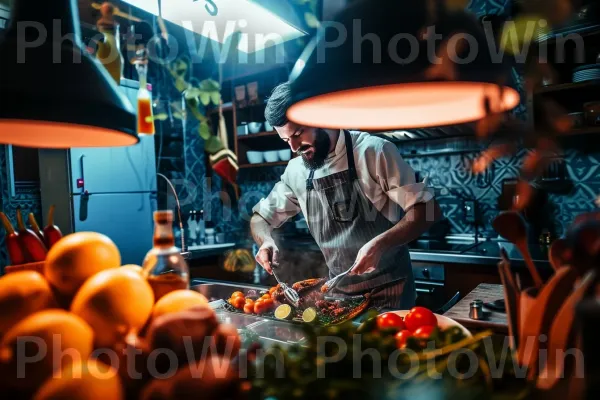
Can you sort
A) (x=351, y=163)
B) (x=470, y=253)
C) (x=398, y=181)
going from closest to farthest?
(x=398, y=181), (x=351, y=163), (x=470, y=253)

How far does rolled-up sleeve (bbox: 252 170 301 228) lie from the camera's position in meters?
2.51

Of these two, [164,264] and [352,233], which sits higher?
[164,264]

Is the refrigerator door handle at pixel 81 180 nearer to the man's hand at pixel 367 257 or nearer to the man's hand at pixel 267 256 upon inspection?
the man's hand at pixel 267 256

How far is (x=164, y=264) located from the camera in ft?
2.52

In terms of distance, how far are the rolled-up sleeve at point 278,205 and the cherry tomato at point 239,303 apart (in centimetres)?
87

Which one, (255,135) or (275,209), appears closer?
(275,209)

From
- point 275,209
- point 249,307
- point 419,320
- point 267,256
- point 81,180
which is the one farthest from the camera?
point 81,180

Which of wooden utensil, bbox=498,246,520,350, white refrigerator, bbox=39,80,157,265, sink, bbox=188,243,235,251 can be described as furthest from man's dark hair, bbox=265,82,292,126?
sink, bbox=188,243,235,251

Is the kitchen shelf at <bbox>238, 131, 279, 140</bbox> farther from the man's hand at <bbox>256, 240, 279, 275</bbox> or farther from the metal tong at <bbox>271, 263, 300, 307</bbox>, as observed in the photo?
the metal tong at <bbox>271, 263, 300, 307</bbox>

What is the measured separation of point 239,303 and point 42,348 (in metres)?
1.17

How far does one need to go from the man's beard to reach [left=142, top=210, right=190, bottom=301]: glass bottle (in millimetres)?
1467

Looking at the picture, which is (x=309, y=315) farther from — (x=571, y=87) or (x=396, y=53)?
(x=571, y=87)

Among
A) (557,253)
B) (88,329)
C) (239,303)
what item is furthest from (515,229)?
(239,303)

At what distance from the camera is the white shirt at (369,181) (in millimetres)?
1991
